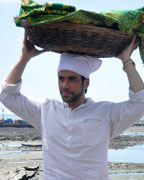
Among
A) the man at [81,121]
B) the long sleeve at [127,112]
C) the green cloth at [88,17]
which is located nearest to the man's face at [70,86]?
the man at [81,121]

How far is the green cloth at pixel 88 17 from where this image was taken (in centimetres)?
213

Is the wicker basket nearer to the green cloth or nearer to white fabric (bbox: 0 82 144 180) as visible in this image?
the green cloth

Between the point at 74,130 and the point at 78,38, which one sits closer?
the point at 78,38

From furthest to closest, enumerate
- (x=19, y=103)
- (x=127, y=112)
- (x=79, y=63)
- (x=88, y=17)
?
(x=19, y=103) < (x=79, y=63) < (x=127, y=112) < (x=88, y=17)

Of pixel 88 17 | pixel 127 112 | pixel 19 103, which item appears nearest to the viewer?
pixel 88 17

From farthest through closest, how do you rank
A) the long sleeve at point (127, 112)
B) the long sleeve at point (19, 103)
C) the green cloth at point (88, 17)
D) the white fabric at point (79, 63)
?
the long sleeve at point (19, 103)
the white fabric at point (79, 63)
the long sleeve at point (127, 112)
the green cloth at point (88, 17)

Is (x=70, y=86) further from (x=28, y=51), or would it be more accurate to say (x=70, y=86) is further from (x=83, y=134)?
(x=28, y=51)

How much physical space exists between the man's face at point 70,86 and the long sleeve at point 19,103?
0.31 metres

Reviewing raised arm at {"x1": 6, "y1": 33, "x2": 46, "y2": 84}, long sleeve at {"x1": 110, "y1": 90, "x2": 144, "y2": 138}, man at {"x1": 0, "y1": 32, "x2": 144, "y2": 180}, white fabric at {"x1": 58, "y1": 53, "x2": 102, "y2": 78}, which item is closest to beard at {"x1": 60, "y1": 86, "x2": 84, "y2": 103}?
man at {"x1": 0, "y1": 32, "x2": 144, "y2": 180}

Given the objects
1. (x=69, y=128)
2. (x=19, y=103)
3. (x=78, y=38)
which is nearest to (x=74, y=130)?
(x=69, y=128)

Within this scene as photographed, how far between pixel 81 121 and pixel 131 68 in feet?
1.54

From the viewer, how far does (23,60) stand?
2.64 metres

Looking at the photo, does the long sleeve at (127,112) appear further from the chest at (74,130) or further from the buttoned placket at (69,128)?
the buttoned placket at (69,128)

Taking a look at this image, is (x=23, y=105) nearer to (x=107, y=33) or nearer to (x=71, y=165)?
(x=71, y=165)
